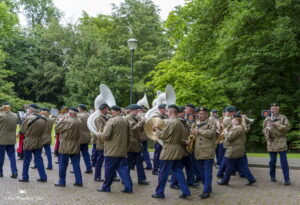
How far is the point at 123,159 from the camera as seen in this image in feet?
28.0

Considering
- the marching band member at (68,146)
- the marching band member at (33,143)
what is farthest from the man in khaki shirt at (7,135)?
the marching band member at (68,146)

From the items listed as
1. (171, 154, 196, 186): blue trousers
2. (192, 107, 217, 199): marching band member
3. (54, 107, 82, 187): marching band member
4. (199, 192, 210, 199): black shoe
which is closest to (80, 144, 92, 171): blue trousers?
(54, 107, 82, 187): marching band member

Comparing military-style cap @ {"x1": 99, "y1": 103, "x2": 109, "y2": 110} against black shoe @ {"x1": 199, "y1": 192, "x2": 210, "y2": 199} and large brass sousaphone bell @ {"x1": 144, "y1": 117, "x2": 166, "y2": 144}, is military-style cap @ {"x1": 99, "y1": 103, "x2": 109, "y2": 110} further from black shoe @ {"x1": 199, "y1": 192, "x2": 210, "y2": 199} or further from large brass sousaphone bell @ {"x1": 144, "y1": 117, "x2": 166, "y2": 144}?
black shoe @ {"x1": 199, "y1": 192, "x2": 210, "y2": 199}

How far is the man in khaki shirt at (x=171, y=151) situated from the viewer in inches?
311

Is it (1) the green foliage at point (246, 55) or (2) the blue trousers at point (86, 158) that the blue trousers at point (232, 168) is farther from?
(1) the green foliage at point (246, 55)

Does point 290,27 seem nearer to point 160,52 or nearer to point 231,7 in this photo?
point 231,7

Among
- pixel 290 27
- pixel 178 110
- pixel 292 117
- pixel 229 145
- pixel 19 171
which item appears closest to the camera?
pixel 178 110

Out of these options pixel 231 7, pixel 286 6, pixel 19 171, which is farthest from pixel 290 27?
pixel 19 171

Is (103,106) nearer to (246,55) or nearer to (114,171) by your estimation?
(114,171)

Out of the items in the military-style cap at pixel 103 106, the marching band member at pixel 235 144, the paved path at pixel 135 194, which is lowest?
the paved path at pixel 135 194

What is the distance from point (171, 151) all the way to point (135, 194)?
144 cm

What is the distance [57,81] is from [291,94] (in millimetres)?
27062

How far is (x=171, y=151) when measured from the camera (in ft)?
26.0

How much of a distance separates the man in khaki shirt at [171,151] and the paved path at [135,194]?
29 cm
